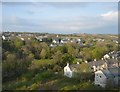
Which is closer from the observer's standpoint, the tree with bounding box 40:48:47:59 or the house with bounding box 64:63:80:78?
the house with bounding box 64:63:80:78

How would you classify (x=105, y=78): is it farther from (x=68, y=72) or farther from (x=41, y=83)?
(x=41, y=83)

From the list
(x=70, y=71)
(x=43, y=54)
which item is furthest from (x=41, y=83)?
(x=43, y=54)

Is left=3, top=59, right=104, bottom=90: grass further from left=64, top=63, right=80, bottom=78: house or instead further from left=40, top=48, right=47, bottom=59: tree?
left=40, top=48, right=47, bottom=59: tree

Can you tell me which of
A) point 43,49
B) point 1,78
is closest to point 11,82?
point 1,78

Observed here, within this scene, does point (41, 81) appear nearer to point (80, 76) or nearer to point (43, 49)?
point (80, 76)

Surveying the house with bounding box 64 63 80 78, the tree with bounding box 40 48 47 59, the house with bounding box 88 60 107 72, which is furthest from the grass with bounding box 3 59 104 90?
the tree with bounding box 40 48 47 59

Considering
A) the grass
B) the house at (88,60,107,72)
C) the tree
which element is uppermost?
the tree

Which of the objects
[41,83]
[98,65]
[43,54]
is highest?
[43,54]

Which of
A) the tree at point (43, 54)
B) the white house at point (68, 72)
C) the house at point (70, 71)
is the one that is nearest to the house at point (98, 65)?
the house at point (70, 71)

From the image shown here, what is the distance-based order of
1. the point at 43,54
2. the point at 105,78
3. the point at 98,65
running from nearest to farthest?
the point at 105,78 → the point at 98,65 → the point at 43,54

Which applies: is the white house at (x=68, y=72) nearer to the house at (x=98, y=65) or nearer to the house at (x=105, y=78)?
→ the house at (x=98, y=65)

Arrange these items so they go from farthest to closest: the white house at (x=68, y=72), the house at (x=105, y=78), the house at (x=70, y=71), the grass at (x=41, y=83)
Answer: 1. the white house at (x=68, y=72)
2. the house at (x=70, y=71)
3. the house at (x=105, y=78)
4. the grass at (x=41, y=83)
